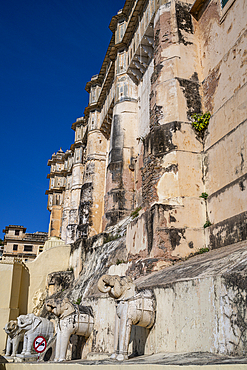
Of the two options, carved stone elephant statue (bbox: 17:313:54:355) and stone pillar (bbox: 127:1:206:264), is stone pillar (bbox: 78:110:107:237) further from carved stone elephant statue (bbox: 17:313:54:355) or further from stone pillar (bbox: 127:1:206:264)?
stone pillar (bbox: 127:1:206:264)

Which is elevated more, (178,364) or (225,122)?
(225,122)

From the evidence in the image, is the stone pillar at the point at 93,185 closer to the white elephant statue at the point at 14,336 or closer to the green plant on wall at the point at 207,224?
the white elephant statue at the point at 14,336

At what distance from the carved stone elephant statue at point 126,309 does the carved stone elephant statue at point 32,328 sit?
516cm

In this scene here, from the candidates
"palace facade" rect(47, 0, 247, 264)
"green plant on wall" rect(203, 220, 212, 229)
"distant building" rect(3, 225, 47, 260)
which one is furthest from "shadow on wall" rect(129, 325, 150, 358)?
"distant building" rect(3, 225, 47, 260)

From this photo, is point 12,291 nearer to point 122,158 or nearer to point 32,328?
point 32,328

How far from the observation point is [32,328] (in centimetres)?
1073

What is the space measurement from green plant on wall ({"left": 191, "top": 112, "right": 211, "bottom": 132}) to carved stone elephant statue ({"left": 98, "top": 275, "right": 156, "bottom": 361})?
17.0 feet

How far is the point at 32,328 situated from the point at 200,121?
7.31 meters

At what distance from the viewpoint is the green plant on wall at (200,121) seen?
396 inches

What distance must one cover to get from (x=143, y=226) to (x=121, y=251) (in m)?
2.89

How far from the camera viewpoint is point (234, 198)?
26.7 feet

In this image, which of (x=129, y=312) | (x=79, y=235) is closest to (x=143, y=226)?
(x=129, y=312)

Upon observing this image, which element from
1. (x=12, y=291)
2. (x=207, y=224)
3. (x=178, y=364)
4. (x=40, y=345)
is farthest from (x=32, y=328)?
(x=12, y=291)

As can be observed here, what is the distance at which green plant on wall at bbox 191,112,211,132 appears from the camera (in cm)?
1007
